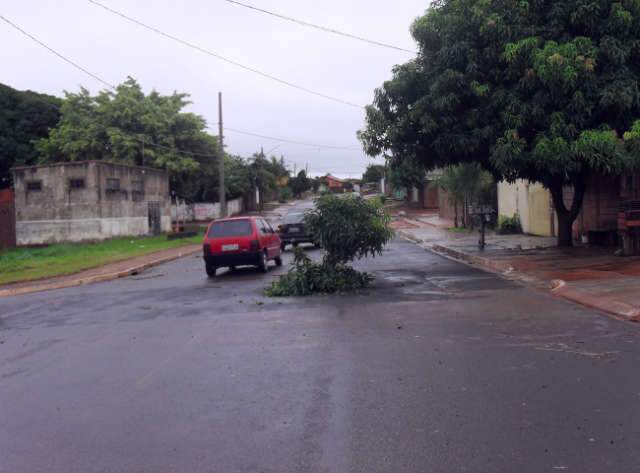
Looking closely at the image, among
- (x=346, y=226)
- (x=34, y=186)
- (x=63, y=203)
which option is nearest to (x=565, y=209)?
(x=346, y=226)

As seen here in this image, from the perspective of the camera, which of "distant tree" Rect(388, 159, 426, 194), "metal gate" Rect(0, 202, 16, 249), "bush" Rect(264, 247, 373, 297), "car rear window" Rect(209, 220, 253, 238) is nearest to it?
"bush" Rect(264, 247, 373, 297)

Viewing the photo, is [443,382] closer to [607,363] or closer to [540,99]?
[607,363]

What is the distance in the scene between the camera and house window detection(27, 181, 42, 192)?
121 ft

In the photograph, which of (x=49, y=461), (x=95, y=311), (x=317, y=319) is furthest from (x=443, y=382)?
(x=95, y=311)

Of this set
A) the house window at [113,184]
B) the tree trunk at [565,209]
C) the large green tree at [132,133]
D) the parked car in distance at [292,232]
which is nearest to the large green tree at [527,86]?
the tree trunk at [565,209]

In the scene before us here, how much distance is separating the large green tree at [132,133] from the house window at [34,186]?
9464mm

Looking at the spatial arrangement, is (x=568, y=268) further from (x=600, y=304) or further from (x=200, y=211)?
(x=200, y=211)

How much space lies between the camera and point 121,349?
8.74 meters

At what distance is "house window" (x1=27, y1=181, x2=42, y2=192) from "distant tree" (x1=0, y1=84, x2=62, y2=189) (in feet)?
46.7

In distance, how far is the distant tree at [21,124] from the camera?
5031cm

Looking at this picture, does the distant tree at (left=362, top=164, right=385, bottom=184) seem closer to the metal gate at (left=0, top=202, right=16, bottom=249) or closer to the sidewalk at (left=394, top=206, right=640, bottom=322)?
the metal gate at (left=0, top=202, right=16, bottom=249)

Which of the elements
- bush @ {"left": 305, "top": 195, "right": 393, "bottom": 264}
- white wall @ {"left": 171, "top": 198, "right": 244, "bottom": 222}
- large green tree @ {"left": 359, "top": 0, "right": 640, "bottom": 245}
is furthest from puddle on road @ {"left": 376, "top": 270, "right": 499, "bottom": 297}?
white wall @ {"left": 171, "top": 198, "right": 244, "bottom": 222}

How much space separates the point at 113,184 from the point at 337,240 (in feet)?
89.0

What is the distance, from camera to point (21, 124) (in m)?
51.8
